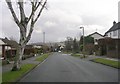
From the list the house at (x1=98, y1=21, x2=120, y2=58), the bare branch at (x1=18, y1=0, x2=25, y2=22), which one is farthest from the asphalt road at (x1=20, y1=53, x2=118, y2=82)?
the house at (x1=98, y1=21, x2=120, y2=58)

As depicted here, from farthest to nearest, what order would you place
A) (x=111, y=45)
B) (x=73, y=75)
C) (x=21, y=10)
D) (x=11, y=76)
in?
(x=111, y=45), (x=21, y=10), (x=73, y=75), (x=11, y=76)

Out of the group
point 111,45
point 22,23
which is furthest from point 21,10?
point 111,45

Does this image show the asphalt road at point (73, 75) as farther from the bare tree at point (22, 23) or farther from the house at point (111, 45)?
the house at point (111, 45)

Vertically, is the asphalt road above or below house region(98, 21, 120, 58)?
below

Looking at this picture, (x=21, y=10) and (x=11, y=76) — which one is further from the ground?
(x=21, y=10)

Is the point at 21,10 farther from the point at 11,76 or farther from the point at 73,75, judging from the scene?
the point at 73,75

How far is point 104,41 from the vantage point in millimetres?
63500

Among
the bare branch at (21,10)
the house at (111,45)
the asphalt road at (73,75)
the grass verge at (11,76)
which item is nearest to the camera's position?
the grass verge at (11,76)

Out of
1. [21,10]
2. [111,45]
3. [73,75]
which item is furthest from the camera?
[111,45]

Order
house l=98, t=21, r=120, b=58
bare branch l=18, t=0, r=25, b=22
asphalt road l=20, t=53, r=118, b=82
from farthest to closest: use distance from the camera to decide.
→ house l=98, t=21, r=120, b=58
bare branch l=18, t=0, r=25, b=22
asphalt road l=20, t=53, r=118, b=82

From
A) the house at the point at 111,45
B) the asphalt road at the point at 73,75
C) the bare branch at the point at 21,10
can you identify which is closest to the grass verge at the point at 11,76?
the asphalt road at the point at 73,75

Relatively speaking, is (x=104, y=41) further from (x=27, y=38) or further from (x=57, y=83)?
(x=57, y=83)

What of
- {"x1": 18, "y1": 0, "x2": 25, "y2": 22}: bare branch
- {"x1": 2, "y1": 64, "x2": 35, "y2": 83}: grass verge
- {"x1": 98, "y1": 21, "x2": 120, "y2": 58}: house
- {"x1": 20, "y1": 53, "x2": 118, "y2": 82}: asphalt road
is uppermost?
{"x1": 18, "y1": 0, "x2": 25, "y2": 22}: bare branch

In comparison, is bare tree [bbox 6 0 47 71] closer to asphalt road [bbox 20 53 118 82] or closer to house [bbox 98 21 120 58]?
asphalt road [bbox 20 53 118 82]
